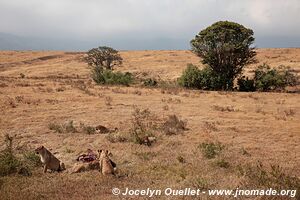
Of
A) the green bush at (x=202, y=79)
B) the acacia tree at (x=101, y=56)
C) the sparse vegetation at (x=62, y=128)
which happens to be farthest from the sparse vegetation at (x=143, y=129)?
the acacia tree at (x=101, y=56)

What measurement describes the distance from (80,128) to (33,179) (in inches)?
290

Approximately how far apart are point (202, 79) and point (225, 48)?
4585 mm

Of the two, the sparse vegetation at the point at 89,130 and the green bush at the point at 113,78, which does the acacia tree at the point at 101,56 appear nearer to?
the green bush at the point at 113,78

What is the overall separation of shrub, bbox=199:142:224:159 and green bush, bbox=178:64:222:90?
2757cm

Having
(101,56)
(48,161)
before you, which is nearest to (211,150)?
(48,161)

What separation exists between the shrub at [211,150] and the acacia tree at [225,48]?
26625 mm

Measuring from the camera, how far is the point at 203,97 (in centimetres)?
3219

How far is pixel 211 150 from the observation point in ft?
44.3

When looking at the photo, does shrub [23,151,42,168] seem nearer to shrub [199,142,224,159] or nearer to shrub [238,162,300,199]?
shrub [199,142,224,159]

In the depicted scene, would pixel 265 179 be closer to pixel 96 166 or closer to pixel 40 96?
pixel 96 166

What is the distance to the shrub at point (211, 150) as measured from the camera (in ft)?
43.6

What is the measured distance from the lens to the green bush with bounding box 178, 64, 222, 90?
41.6 metres

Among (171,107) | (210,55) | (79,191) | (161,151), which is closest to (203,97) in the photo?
(171,107)

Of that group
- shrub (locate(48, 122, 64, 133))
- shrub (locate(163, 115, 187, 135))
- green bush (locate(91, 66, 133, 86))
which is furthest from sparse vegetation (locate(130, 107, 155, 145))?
green bush (locate(91, 66, 133, 86))
